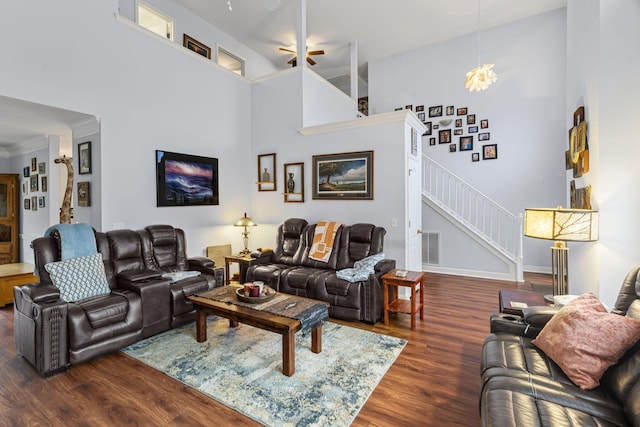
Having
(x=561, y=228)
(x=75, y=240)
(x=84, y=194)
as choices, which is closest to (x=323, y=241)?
(x=561, y=228)

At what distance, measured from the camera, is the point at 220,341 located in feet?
10.3

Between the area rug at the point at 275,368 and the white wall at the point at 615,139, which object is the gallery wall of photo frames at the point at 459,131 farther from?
the area rug at the point at 275,368

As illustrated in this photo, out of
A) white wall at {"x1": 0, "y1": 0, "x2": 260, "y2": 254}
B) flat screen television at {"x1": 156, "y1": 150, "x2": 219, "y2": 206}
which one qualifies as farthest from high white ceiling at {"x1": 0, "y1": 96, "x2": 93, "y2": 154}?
flat screen television at {"x1": 156, "y1": 150, "x2": 219, "y2": 206}

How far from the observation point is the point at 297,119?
5516 mm

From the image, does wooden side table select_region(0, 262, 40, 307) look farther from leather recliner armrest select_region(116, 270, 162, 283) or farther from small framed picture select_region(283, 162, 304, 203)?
small framed picture select_region(283, 162, 304, 203)

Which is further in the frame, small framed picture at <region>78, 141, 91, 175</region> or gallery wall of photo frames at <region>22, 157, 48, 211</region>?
gallery wall of photo frames at <region>22, 157, 48, 211</region>

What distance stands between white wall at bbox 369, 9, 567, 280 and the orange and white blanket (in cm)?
282

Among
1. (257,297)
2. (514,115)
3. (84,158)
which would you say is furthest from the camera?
(514,115)

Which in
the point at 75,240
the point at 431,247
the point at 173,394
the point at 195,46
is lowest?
the point at 173,394

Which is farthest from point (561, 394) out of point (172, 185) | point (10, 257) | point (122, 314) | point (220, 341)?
point (10, 257)

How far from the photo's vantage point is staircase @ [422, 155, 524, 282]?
18.6 ft

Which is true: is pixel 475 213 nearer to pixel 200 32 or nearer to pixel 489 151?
pixel 489 151

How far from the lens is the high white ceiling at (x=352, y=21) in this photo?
563 cm

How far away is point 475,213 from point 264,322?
5369 millimetres
